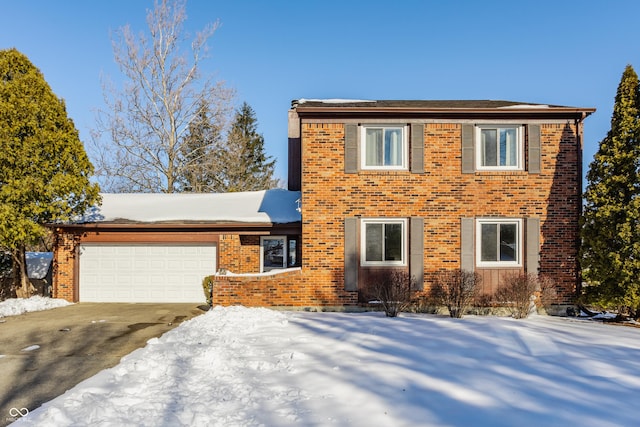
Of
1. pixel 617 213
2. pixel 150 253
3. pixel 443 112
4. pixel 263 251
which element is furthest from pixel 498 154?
pixel 150 253

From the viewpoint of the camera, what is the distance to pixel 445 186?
10562 millimetres

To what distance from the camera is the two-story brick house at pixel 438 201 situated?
10.4 meters

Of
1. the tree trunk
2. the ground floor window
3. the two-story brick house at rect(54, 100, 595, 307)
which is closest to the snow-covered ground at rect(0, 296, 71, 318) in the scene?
the tree trunk

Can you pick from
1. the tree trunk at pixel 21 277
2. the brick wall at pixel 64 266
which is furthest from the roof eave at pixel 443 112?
the tree trunk at pixel 21 277

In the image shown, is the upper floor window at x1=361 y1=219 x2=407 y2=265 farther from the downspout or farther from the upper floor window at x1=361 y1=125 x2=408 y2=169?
the downspout

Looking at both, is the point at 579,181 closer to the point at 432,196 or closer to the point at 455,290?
the point at 432,196

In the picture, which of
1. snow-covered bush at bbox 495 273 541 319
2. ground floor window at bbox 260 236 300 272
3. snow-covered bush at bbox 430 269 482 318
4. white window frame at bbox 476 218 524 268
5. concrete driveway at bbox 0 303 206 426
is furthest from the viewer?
ground floor window at bbox 260 236 300 272

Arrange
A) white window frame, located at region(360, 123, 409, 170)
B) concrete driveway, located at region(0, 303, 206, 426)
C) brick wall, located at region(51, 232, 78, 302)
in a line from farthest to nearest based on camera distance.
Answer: brick wall, located at region(51, 232, 78, 302) < white window frame, located at region(360, 123, 409, 170) < concrete driveway, located at region(0, 303, 206, 426)

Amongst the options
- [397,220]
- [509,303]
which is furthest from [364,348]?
[509,303]

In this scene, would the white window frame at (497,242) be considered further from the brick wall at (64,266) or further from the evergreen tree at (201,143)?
the evergreen tree at (201,143)

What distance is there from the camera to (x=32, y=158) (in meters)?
11.0

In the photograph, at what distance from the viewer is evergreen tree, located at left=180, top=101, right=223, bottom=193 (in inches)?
905

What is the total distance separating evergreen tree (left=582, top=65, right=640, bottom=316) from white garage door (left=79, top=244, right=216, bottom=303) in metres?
10.6

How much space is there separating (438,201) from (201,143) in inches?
705
